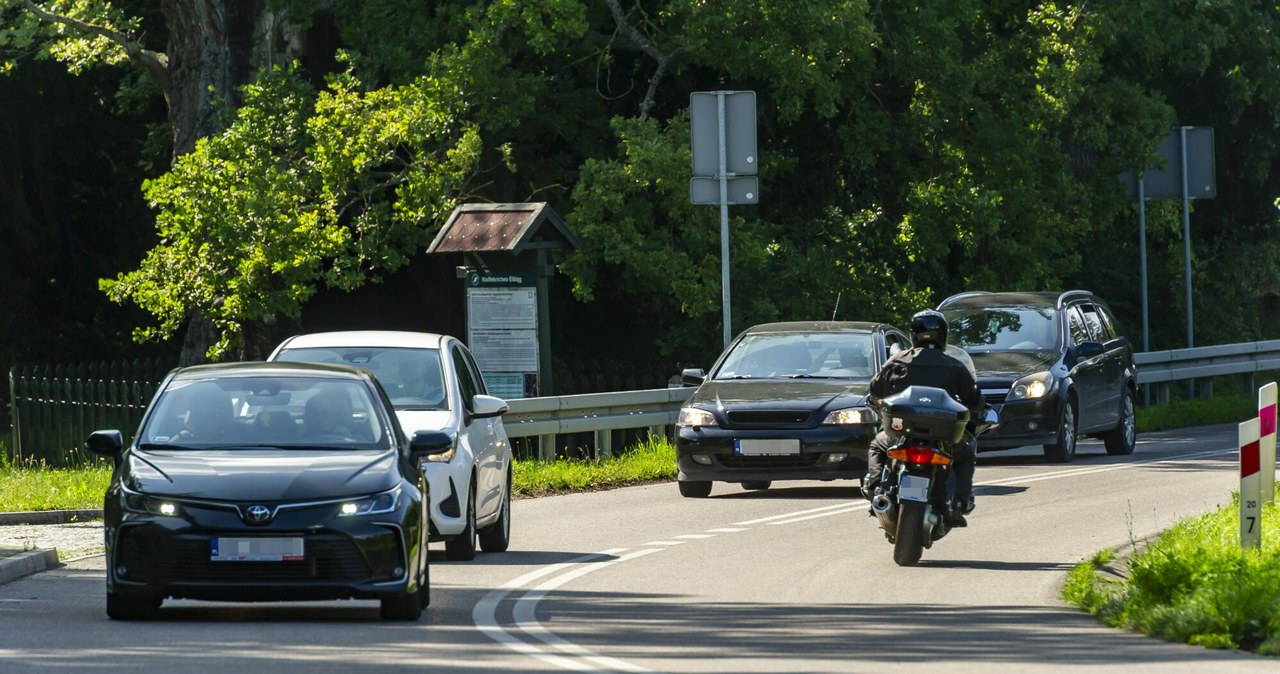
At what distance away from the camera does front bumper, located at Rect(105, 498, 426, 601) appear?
1140 centimetres

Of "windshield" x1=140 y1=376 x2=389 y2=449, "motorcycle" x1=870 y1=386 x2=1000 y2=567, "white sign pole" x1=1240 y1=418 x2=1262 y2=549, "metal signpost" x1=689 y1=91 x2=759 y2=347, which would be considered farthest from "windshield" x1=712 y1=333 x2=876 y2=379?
"windshield" x1=140 y1=376 x2=389 y2=449

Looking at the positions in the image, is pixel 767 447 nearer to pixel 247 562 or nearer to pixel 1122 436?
pixel 1122 436

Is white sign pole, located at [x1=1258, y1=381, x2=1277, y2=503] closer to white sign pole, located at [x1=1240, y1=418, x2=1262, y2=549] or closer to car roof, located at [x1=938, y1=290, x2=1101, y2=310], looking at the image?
white sign pole, located at [x1=1240, y1=418, x2=1262, y2=549]

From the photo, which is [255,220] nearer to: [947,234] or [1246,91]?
[947,234]

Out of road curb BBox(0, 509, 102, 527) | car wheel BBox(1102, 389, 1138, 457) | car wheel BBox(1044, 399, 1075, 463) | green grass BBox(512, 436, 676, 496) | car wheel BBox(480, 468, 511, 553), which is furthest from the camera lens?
car wheel BBox(1102, 389, 1138, 457)

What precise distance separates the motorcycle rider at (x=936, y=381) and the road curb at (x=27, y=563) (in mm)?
5442

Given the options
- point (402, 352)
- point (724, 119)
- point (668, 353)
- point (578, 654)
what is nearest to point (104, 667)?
point (578, 654)

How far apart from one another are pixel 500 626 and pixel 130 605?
6.32 feet

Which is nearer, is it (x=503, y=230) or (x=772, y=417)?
(x=772, y=417)

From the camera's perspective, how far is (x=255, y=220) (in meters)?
26.9

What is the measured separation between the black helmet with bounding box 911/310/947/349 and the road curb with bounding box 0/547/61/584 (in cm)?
586

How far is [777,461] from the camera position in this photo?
19.6 metres

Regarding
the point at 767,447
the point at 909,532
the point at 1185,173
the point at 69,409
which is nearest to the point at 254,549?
the point at 909,532

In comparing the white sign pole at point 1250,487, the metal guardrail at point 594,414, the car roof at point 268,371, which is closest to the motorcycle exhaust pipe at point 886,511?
the white sign pole at point 1250,487
